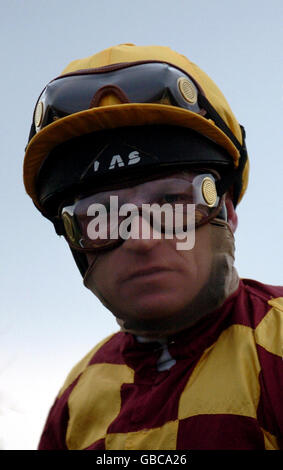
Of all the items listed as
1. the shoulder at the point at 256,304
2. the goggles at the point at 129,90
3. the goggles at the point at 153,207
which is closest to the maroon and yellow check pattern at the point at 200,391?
the shoulder at the point at 256,304

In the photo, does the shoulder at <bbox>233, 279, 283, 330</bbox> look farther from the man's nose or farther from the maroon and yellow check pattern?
the man's nose

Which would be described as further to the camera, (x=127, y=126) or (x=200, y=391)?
(x=127, y=126)

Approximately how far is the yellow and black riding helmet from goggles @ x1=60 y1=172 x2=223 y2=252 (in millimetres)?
51

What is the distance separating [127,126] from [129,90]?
0.15m

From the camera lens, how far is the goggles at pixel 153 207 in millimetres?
1978

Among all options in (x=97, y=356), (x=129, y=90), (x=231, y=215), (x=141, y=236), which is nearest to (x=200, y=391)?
(x=141, y=236)

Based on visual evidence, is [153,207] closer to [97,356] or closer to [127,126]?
[127,126]

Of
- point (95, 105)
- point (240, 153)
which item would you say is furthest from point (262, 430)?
point (95, 105)

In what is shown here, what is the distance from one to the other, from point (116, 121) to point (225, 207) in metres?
0.55

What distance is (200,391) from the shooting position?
191cm

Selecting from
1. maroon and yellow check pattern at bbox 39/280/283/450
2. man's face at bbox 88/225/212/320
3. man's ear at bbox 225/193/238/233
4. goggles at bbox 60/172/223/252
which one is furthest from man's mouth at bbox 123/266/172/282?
man's ear at bbox 225/193/238/233

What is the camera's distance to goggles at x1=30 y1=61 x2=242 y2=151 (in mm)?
2104

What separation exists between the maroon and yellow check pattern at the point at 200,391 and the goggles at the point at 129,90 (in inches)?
28.7

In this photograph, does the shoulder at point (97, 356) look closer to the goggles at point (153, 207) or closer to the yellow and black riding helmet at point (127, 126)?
the yellow and black riding helmet at point (127, 126)
